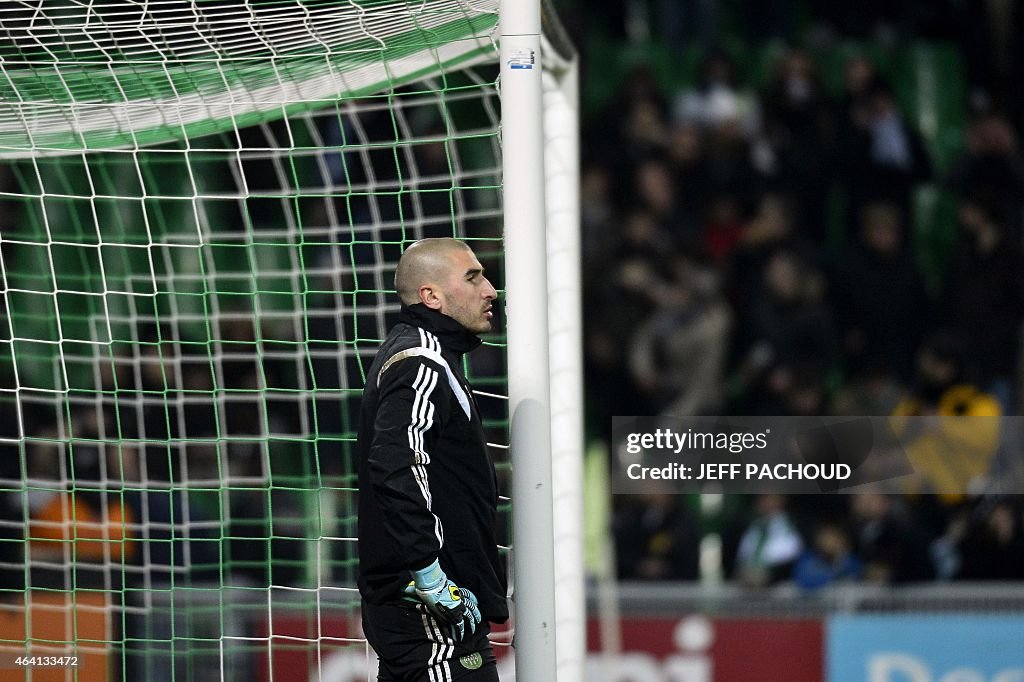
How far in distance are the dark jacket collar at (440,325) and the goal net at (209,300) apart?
2.37 ft

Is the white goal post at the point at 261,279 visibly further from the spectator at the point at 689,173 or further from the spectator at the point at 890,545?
the spectator at the point at 890,545

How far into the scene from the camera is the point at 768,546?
19.0 feet

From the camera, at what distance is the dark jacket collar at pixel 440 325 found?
264 cm

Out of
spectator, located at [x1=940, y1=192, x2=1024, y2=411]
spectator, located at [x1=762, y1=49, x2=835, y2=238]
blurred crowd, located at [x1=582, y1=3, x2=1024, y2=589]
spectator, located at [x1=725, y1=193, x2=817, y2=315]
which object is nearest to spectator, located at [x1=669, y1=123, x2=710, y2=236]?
blurred crowd, located at [x1=582, y1=3, x2=1024, y2=589]

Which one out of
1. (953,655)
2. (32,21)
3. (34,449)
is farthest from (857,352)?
(32,21)

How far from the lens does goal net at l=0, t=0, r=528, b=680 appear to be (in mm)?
3465

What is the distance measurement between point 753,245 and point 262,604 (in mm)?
3014

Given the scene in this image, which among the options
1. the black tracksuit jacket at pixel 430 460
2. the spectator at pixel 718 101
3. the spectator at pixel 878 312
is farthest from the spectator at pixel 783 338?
the black tracksuit jacket at pixel 430 460

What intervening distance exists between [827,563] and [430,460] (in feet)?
11.5

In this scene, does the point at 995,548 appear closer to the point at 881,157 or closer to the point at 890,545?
the point at 890,545

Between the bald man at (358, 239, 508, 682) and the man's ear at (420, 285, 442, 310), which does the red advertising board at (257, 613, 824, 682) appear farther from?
the man's ear at (420, 285, 442, 310)

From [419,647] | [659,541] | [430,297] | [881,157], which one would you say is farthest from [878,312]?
[419,647]

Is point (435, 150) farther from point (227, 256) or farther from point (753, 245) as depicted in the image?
point (753, 245)

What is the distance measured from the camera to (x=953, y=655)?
16.4 feet
